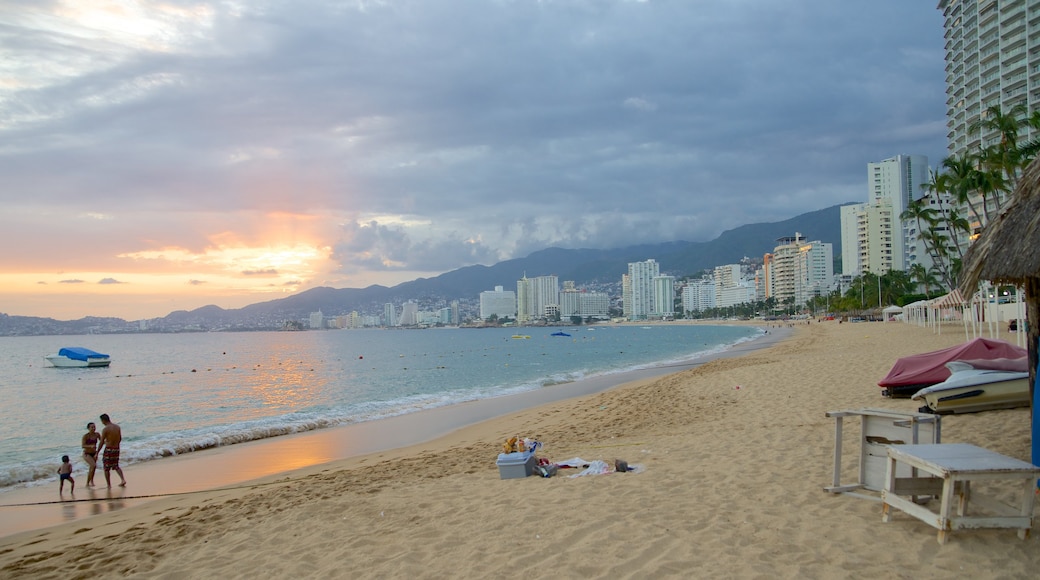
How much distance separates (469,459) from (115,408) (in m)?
22.8

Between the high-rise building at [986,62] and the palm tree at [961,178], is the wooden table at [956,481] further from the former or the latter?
the high-rise building at [986,62]

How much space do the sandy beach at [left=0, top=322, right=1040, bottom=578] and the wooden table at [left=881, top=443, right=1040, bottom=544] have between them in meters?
0.16

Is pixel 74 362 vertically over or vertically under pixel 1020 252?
under

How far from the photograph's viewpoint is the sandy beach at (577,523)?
15.0ft

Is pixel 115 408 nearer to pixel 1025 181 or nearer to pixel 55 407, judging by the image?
pixel 55 407

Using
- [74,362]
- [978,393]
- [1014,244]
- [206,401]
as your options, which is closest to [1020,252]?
[1014,244]

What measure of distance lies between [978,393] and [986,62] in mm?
91079

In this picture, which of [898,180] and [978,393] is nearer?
[978,393]

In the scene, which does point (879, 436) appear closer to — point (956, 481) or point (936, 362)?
point (956, 481)

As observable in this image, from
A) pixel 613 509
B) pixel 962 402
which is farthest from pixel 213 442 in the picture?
pixel 962 402

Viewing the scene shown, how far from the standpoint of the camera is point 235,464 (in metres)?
13.1

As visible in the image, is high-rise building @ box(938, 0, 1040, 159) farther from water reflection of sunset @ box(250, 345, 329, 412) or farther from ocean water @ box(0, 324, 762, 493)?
water reflection of sunset @ box(250, 345, 329, 412)

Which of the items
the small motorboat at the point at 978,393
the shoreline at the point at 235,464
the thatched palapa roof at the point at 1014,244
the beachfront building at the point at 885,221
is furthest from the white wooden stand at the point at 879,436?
the beachfront building at the point at 885,221

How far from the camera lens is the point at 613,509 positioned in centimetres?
596
